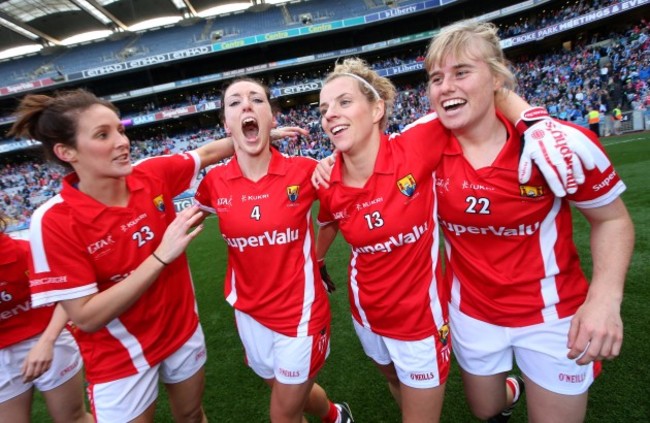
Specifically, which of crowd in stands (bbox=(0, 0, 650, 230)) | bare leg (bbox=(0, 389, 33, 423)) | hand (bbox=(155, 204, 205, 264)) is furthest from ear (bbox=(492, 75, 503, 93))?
crowd in stands (bbox=(0, 0, 650, 230))

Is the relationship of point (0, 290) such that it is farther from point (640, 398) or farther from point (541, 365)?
point (640, 398)

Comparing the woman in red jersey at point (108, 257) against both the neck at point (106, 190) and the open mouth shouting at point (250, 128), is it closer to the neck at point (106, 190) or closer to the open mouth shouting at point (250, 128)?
the neck at point (106, 190)

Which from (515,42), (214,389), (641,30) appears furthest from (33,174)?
(641,30)

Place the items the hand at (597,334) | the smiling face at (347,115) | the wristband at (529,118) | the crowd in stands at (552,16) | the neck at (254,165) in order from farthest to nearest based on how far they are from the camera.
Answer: the crowd in stands at (552,16) < the neck at (254,165) < the smiling face at (347,115) < the wristband at (529,118) < the hand at (597,334)

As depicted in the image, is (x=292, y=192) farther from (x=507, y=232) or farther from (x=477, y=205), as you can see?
(x=507, y=232)

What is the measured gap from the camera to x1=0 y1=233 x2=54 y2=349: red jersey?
2393 millimetres

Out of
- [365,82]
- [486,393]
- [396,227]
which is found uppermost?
[365,82]

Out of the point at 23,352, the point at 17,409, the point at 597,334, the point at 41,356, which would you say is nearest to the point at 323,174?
the point at 597,334

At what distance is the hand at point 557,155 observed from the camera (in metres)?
1.62

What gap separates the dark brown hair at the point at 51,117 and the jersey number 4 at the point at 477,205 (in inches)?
85.5

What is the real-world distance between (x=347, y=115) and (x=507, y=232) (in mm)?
1099

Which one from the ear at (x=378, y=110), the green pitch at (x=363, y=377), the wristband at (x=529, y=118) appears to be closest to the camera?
the wristband at (x=529, y=118)

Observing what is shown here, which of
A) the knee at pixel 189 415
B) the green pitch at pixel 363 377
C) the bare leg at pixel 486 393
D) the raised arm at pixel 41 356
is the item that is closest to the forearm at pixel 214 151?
the green pitch at pixel 363 377

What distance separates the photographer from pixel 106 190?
2.16m
